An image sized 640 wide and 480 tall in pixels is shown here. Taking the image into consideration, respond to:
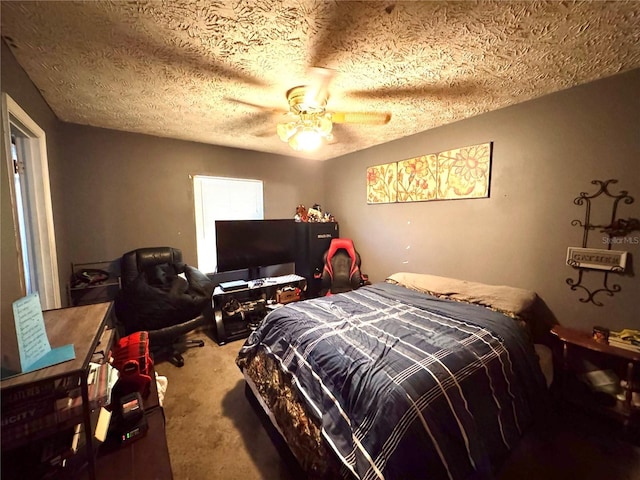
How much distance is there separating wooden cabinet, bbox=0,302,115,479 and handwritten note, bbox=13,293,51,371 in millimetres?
64

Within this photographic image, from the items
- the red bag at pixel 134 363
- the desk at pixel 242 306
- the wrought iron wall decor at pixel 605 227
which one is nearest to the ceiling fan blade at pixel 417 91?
the wrought iron wall decor at pixel 605 227

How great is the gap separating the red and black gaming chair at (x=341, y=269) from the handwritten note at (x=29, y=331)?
2.89 m

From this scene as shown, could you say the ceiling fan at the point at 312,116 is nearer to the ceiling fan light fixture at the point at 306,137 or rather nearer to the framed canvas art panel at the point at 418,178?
the ceiling fan light fixture at the point at 306,137

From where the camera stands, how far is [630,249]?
1.79 metres

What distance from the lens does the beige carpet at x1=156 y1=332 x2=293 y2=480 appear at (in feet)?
4.99

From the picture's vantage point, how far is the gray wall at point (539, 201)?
181cm

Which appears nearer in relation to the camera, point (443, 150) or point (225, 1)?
point (225, 1)

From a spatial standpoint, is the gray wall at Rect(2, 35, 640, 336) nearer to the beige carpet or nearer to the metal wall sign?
the metal wall sign

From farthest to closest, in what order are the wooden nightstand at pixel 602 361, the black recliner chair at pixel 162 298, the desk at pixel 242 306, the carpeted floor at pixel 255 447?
the desk at pixel 242 306 → the black recliner chair at pixel 162 298 → the wooden nightstand at pixel 602 361 → the carpeted floor at pixel 255 447

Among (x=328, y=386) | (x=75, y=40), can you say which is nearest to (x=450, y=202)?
(x=328, y=386)

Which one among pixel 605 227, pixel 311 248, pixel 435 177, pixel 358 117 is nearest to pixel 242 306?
pixel 311 248

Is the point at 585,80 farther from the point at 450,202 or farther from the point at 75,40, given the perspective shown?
the point at 75,40

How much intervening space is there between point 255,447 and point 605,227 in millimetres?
2955

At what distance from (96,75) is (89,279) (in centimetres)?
192
